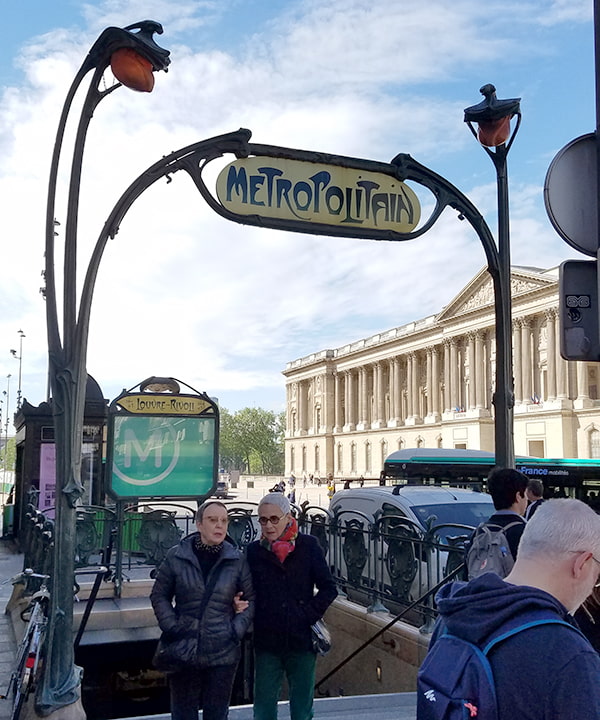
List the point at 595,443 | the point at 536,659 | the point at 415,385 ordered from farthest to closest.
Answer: the point at 415,385 < the point at 595,443 < the point at 536,659

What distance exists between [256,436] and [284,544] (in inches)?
5867

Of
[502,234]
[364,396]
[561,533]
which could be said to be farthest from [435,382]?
[561,533]

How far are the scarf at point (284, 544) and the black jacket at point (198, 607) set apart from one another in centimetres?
23

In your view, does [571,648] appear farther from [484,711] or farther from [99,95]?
[99,95]

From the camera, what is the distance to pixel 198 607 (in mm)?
4324

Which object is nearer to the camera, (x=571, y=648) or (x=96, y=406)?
(x=571, y=648)

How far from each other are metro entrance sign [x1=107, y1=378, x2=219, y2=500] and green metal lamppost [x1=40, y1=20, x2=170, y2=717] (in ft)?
14.2

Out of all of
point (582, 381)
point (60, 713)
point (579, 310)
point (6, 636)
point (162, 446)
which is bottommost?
point (6, 636)

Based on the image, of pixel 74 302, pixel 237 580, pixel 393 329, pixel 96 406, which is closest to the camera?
pixel 237 580

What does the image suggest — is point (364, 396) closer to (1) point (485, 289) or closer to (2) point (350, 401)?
(2) point (350, 401)

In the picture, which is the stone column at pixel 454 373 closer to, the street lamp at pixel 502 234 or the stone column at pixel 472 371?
the stone column at pixel 472 371

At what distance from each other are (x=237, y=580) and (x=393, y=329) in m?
95.3

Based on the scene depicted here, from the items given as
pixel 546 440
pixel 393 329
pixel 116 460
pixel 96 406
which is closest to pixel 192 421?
pixel 116 460

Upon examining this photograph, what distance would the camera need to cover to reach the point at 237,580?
4418 mm
